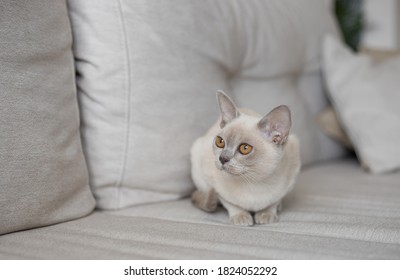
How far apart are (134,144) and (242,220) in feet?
1.17

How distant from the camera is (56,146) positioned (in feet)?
3.34

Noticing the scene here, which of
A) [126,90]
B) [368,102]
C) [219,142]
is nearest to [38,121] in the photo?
[126,90]

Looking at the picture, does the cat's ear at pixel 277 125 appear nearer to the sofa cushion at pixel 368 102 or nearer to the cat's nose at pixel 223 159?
the cat's nose at pixel 223 159

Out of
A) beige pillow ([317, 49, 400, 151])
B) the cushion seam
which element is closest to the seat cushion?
the cushion seam

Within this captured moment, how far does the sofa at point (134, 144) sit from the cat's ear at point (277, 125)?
210 mm

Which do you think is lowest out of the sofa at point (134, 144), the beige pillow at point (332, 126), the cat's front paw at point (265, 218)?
the beige pillow at point (332, 126)

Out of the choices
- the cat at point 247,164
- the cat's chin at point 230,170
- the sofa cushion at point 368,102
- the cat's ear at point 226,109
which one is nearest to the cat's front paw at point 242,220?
the cat at point 247,164

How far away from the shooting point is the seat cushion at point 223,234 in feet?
2.69

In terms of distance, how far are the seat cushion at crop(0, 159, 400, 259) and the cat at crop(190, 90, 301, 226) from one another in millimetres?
48

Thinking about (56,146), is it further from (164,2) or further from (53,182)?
(164,2)

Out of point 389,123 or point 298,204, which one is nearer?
point 298,204

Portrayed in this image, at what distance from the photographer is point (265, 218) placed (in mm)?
1083

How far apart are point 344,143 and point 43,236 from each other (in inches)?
55.9
